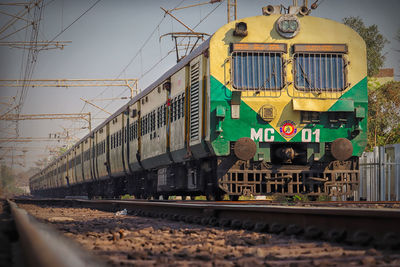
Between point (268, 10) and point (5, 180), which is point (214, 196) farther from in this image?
point (5, 180)

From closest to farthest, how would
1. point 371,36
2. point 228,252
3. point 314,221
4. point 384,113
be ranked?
1. point 228,252
2. point 314,221
3. point 384,113
4. point 371,36

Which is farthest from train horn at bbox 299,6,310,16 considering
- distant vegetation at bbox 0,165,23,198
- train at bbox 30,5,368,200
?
distant vegetation at bbox 0,165,23,198

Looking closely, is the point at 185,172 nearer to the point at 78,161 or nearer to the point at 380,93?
the point at 380,93

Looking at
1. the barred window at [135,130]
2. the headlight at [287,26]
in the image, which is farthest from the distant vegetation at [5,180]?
the headlight at [287,26]

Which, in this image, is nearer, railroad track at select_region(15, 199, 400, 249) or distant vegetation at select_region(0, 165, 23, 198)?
railroad track at select_region(15, 199, 400, 249)

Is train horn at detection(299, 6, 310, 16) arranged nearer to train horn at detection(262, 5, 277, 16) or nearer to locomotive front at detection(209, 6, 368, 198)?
locomotive front at detection(209, 6, 368, 198)

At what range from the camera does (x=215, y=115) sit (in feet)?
30.6

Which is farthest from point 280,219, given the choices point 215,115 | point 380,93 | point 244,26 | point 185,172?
point 380,93

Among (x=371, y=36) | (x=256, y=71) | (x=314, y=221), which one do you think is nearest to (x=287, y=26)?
(x=256, y=71)

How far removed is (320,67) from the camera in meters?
9.74

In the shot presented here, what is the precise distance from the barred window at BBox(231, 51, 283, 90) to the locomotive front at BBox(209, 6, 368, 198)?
0.05 feet

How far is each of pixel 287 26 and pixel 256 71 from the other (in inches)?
39.3

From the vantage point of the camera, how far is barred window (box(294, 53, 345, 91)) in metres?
9.68

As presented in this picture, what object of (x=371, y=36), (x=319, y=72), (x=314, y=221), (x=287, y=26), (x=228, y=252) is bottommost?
(x=228, y=252)
